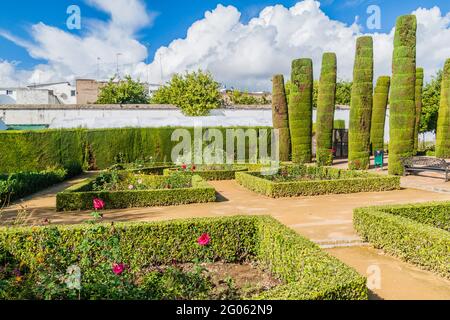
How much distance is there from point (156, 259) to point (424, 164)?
13135 millimetres

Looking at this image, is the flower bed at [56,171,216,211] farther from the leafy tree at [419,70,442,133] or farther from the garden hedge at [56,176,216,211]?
the leafy tree at [419,70,442,133]

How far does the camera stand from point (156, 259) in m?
5.94

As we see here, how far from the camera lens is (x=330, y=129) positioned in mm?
21750

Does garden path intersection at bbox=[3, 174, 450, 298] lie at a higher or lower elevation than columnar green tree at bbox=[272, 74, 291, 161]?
lower

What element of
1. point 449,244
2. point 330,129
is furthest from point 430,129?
point 449,244

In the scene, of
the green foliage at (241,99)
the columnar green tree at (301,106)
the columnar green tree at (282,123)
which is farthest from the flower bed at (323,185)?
the green foliage at (241,99)

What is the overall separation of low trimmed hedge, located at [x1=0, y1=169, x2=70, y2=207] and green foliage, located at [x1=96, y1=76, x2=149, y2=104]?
1352 inches

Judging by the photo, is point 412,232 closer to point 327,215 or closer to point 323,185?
point 327,215

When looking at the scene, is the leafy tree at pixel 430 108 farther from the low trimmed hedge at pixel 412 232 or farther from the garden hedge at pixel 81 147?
the low trimmed hedge at pixel 412 232

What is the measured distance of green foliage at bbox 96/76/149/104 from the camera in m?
49.9

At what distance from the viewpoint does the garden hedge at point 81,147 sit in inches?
840

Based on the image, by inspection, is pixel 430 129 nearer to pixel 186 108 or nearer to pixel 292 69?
pixel 292 69

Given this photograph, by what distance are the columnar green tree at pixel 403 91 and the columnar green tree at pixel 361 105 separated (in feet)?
6.89

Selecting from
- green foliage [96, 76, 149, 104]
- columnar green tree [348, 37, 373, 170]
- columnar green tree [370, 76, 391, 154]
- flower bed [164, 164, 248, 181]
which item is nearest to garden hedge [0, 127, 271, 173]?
flower bed [164, 164, 248, 181]
